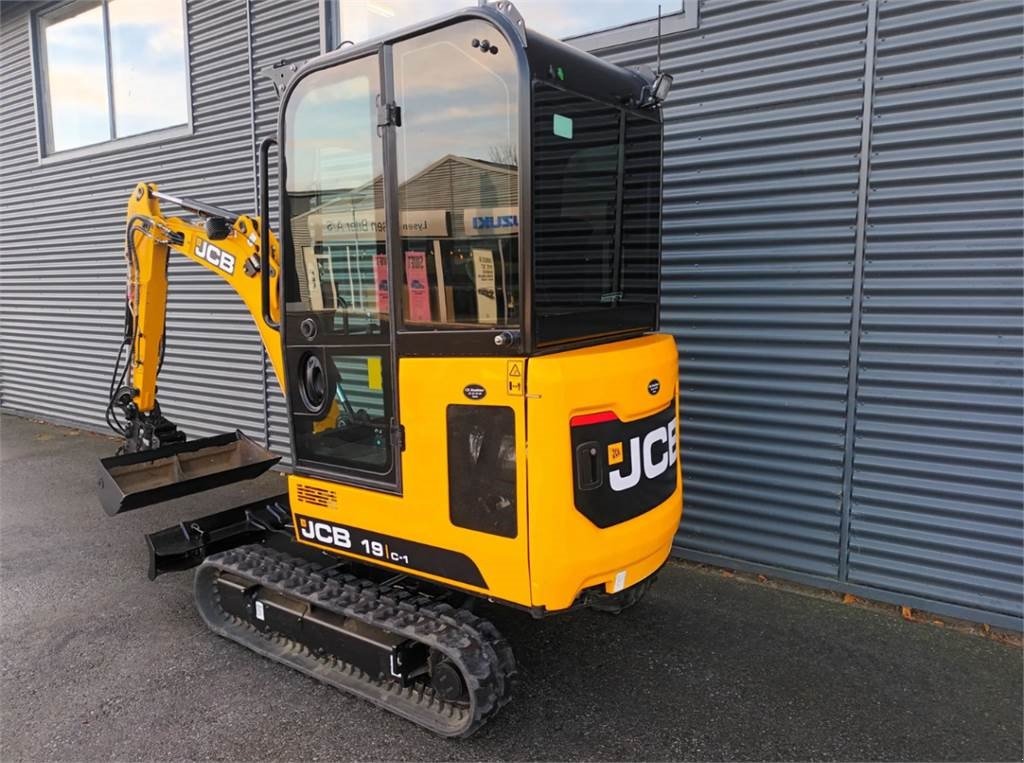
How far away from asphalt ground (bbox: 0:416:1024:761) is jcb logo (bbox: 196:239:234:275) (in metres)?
1.99

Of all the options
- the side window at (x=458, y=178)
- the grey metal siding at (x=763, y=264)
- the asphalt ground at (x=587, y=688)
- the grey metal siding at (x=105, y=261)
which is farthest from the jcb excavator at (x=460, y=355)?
the grey metal siding at (x=105, y=261)

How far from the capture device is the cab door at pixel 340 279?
9.75 ft

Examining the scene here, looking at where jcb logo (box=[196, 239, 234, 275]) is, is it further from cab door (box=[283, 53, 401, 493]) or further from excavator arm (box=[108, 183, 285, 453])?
cab door (box=[283, 53, 401, 493])

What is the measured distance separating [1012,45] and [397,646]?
4102mm

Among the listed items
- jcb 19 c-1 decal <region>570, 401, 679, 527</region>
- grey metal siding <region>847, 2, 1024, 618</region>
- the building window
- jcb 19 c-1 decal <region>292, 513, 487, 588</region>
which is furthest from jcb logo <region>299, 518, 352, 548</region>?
the building window

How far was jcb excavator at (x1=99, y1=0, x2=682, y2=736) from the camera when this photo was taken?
8.55 ft

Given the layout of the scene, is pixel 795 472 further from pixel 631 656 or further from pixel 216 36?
pixel 216 36

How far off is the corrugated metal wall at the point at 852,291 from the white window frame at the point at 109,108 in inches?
194

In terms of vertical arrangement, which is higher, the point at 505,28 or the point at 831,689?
the point at 505,28

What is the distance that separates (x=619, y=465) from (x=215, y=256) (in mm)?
2769

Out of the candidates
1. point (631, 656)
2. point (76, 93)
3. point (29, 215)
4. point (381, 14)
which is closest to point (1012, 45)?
point (631, 656)

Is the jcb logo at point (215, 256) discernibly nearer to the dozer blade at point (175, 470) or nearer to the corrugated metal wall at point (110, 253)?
the dozer blade at point (175, 470)

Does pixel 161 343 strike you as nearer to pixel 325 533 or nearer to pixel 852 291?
pixel 325 533

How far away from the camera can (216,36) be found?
22.7 ft
